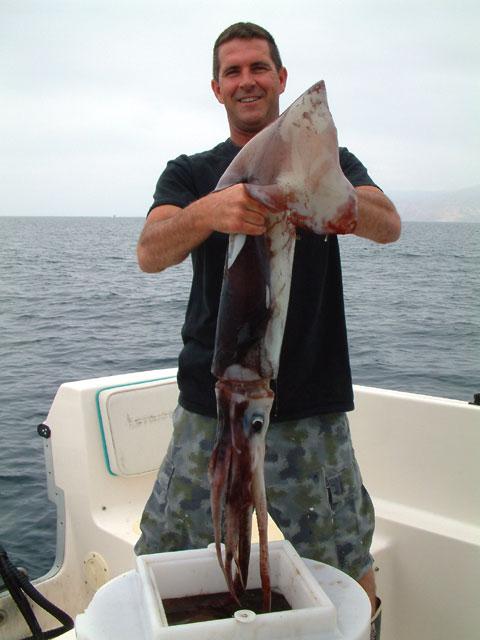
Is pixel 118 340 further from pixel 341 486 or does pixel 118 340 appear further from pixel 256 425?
pixel 256 425

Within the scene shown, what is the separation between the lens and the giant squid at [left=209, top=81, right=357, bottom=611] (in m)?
2.03

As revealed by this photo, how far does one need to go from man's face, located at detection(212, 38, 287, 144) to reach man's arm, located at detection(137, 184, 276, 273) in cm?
56

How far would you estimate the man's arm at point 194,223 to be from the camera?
209 cm

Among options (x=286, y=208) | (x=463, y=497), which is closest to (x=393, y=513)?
(x=463, y=497)

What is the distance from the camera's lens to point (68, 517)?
4949mm

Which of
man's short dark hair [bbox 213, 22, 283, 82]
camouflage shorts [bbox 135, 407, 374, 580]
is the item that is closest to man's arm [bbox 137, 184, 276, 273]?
camouflage shorts [bbox 135, 407, 374, 580]

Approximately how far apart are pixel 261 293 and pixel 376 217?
0.76 m

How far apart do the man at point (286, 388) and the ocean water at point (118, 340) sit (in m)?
4.29

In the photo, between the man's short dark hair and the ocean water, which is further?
the ocean water

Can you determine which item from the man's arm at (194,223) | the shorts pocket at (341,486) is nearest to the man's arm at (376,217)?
the man's arm at (194,223)

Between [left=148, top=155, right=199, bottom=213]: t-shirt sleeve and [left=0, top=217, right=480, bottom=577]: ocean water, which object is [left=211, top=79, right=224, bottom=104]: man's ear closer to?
[left=148, top=155, right=199, bottom=213]: t-shirt sleeve

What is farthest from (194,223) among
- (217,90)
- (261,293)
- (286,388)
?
(217,90)

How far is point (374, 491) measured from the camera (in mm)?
4645

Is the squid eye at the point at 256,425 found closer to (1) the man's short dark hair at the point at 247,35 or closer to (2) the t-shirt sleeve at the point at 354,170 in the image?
(2) the t-shirt sleeve at the point at 354,170
